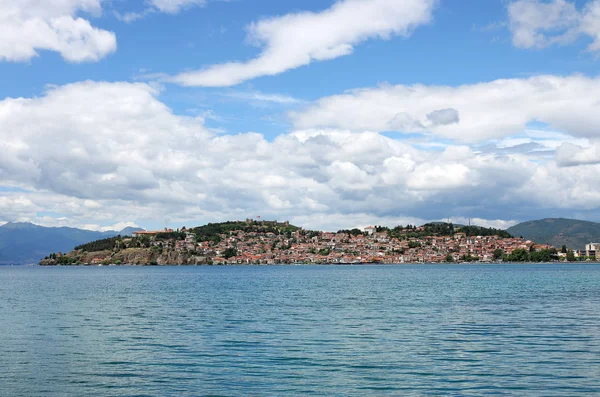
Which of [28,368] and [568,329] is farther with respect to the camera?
[568,329]

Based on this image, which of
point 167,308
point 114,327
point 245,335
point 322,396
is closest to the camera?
point 322,396

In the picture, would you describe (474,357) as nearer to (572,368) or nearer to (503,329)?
(572,368)

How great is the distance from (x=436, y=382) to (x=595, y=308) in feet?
109

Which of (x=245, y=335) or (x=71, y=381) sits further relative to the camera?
(x=245, y=335)

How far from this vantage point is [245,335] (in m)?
34.8

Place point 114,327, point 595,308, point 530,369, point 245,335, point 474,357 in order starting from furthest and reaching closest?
point 595,308 → point 114,327 → point 245,335 → point 474,357 → point 530,369

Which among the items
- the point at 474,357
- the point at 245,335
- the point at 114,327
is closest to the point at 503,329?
the point at 474,357

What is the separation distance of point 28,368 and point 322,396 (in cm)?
1350

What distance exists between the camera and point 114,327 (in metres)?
39.2

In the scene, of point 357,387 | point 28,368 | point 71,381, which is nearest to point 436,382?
point 357,387

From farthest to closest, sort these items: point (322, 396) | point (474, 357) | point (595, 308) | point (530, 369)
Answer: point (595, 308) < point (474, 357) < point (530, 369) < point (322, 396)

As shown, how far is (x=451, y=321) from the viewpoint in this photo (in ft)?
133

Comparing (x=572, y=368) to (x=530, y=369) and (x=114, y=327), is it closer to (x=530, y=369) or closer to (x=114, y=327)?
(x=530, y=369)

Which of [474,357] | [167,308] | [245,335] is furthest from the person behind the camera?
[167,308]
